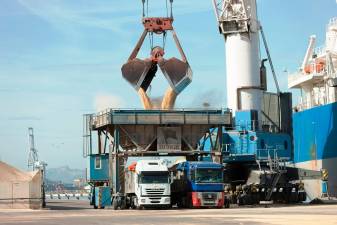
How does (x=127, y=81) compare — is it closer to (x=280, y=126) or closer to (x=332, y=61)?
(x=280, y=126)

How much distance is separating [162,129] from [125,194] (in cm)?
775

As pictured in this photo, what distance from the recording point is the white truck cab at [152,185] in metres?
45.8

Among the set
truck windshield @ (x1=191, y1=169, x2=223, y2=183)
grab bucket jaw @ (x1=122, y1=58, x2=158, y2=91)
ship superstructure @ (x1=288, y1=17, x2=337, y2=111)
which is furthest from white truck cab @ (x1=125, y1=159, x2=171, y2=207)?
ship superstructure @ (x1=288, y1=17, x2=337, y2=111)

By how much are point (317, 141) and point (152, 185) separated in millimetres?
29250

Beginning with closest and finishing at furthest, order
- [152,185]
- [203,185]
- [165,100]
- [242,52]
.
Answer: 1. [152,185]
2. [203,185]
3. [165,100]
4. [242,52]

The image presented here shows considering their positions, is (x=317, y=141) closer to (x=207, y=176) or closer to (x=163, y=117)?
(x=163, y=117)

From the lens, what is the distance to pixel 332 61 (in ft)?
219

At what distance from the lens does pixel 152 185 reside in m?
46.0

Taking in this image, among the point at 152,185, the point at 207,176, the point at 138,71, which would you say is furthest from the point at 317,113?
the point at 152,185

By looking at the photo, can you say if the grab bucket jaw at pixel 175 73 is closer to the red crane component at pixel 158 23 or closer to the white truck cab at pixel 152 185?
the red crane component at pixel 158 23

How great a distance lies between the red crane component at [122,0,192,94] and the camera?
201 feet

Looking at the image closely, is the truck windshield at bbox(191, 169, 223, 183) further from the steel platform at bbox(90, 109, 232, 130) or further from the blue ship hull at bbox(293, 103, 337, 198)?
the blue ship hull at bbox(293, 103, 337, 198)

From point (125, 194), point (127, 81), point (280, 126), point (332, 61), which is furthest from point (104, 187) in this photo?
point (332, 61)

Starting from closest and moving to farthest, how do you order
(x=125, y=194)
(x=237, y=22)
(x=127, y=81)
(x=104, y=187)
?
(x=125, y=194) < (x=104, y=187) < (x=127, y=81) < (x=237, y=22)
